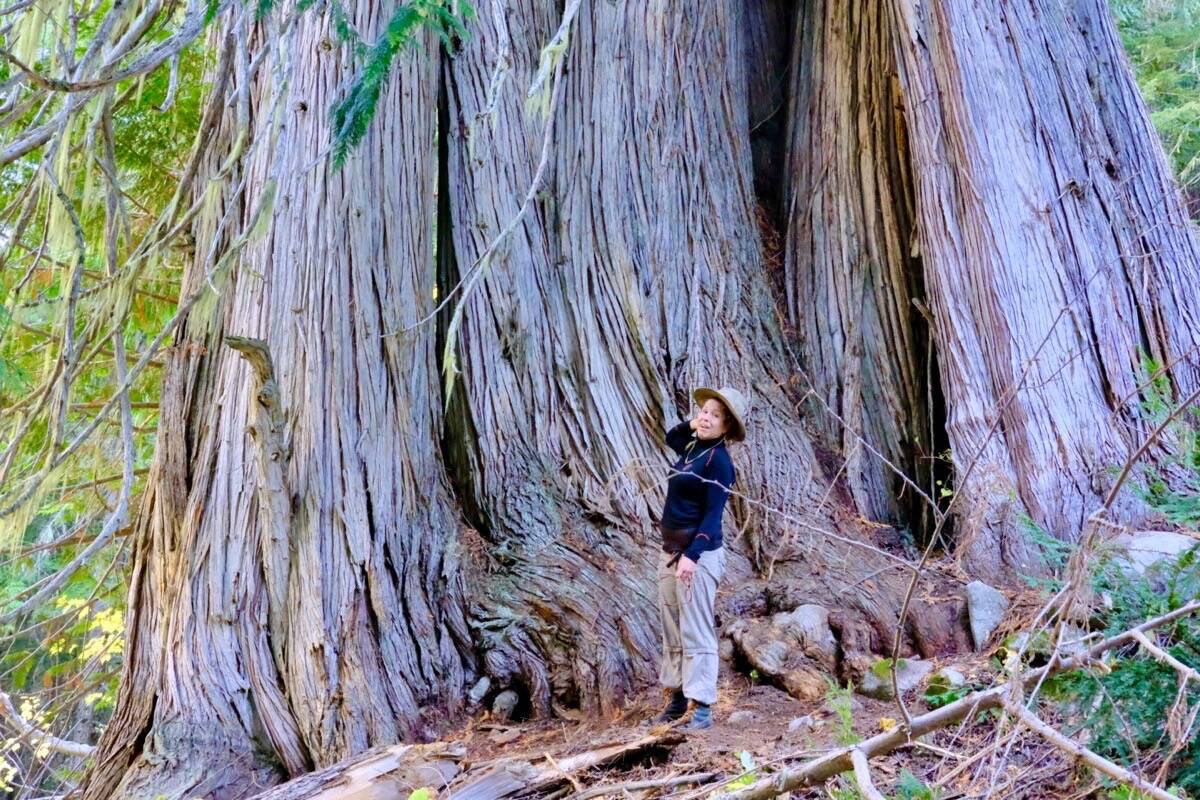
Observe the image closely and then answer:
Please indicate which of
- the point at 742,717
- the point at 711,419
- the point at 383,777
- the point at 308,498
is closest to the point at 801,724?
the point at 742,717

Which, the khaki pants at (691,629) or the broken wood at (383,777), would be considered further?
the khaki pants at (691,629)

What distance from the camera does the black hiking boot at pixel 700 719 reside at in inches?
170

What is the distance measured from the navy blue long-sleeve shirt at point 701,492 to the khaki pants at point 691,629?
0.13m

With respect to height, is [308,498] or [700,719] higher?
[308,498]

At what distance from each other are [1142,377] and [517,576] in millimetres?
3540

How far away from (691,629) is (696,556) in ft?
1.11

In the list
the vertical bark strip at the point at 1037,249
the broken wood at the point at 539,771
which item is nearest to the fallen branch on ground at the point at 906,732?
the broken wood at the point at 539,771

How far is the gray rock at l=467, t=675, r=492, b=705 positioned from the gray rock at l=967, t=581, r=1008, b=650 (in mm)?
2338

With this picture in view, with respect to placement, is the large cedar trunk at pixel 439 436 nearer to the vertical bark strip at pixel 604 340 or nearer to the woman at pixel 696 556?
the vertical bark strip at pixel 604 340

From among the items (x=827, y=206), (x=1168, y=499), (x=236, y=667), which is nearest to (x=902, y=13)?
(x=827, y=206)

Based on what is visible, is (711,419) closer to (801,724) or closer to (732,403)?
(732,403)

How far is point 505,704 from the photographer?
16.0ft

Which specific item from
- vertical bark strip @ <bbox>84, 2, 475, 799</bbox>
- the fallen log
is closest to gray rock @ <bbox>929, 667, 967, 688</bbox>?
the fallen log

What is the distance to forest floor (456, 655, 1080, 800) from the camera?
11.2 feet
